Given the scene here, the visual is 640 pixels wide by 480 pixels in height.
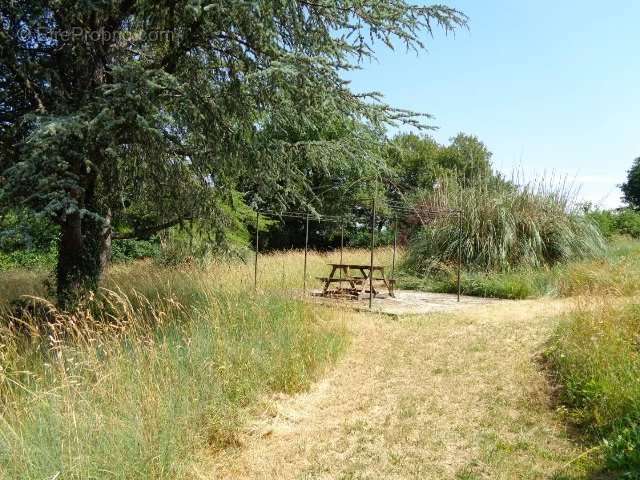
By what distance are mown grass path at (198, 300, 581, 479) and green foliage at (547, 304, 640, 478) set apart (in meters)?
0.22

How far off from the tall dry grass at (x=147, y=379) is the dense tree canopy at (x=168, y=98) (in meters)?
1.49

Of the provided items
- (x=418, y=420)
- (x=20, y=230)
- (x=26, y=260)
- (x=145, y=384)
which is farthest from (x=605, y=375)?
(x=26, y=260)

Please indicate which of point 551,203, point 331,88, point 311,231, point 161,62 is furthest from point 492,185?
point 311,231

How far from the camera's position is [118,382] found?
3518 millimetres

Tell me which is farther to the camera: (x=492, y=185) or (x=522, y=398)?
(x=492, y=185)

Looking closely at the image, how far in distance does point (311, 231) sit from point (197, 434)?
889 inches

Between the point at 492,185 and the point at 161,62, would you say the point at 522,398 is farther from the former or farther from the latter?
the point at 492,185

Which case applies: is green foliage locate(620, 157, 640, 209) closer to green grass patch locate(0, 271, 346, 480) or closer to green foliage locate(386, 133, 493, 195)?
green foliage locate(386, 133, 493, 195)

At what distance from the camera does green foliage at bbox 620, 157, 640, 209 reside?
44.9 meters

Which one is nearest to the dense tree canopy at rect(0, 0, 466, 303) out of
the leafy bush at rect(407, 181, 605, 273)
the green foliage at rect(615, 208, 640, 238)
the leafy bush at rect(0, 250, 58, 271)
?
the leafy bush at rect(407, 181, 605, 273)

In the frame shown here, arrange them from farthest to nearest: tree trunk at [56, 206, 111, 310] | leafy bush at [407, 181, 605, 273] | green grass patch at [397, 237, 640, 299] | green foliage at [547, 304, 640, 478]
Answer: leafy bush at [407, 181, 605, 273] → green grass patch at [397, 237, 640, 299] → tree trunk at [56, 206, 111, 310] → green foliage at [547, 304, 640, 478]

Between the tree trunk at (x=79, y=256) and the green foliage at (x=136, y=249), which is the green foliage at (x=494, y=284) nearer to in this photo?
the tree trunk at (x=79, y=256)

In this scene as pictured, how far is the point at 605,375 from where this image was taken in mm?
4051

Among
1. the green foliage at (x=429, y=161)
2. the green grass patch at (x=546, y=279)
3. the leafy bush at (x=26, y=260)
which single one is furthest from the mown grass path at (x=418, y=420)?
the green foliage at (x=429, y=161)
